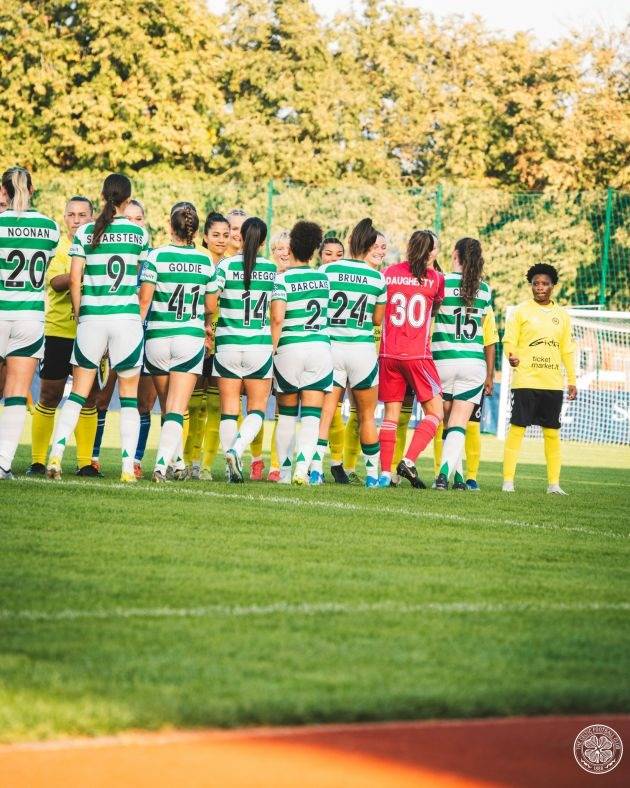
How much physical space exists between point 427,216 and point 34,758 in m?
27.8

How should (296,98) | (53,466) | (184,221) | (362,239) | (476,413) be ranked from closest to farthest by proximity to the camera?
(53,466) < (184,221) < (362,239) < (476,413) < (296,98)

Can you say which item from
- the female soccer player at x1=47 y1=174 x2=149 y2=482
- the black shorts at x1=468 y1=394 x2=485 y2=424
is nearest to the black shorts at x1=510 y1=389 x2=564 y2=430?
the black shorts at x1=468 y1=394 x2=485 y2=424

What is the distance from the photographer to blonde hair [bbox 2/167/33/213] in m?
10.7

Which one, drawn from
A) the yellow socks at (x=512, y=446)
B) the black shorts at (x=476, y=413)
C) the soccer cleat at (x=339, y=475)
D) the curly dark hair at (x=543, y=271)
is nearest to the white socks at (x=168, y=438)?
the soccer cleat at (x=339, y=475)

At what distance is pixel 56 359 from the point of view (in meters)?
11.9

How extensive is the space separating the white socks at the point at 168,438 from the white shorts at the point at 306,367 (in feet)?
3.68

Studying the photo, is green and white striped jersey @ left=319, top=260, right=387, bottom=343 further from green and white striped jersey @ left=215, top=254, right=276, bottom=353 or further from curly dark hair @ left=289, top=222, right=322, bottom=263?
green and white striped jersey @ left=215, top=254, right=276, bottom=353

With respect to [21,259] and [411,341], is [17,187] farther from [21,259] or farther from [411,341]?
[411,341]

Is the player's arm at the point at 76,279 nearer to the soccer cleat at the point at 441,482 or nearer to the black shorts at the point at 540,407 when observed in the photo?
the soccer cleat at the point at 441,482

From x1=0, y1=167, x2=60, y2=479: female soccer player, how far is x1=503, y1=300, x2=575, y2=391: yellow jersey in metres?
4.45

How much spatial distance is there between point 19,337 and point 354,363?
117 inches

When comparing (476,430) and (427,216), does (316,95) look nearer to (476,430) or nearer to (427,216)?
(427,216)

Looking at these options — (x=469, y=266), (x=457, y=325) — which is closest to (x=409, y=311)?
(x=457, y=325)

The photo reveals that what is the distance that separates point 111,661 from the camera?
5.28m
